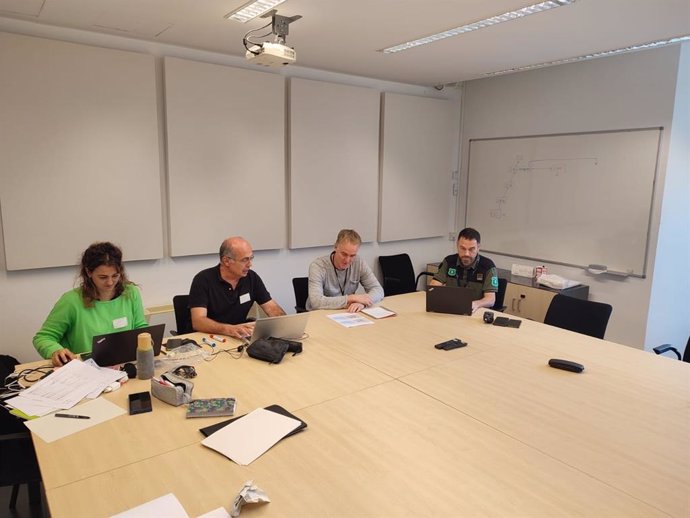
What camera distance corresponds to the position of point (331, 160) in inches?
196

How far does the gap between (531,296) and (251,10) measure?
12.0 feet

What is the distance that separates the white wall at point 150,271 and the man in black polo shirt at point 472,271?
1630 mm

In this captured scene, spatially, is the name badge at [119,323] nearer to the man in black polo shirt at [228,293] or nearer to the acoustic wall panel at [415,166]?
the man in black polo shirt at [228,293]

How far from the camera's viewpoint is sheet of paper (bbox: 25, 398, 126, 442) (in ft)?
5.60

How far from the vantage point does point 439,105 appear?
5844 millimetres

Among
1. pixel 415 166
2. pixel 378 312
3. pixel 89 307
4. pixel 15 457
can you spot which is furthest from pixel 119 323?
pixel 415 166

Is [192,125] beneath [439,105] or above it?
beneath

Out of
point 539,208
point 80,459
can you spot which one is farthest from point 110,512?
point 539,208

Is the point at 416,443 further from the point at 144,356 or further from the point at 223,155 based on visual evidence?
the point at 223,155

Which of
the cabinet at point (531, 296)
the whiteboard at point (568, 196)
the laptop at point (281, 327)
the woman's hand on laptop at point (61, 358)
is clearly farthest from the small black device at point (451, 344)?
the whiteboard at point (568, 196)

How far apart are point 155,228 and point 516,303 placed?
11.8ft

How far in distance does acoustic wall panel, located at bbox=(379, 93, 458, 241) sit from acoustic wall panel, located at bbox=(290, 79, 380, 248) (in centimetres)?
20

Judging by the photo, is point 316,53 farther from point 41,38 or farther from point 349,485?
point 349,485

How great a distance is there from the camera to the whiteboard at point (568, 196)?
175 inches
